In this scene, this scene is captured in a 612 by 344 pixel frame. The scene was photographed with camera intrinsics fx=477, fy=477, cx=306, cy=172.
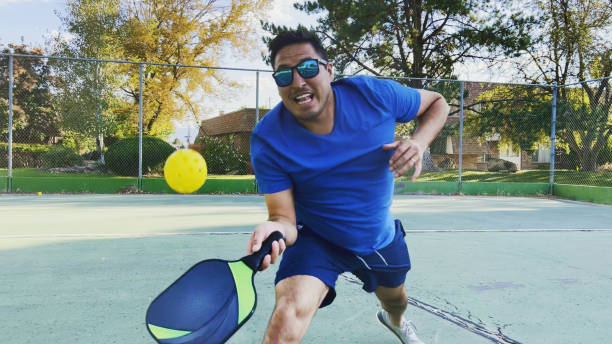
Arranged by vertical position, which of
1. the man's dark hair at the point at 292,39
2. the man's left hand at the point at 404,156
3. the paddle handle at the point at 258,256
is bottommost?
the paddle handle at the point at 258,256

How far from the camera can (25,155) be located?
41.5 feet

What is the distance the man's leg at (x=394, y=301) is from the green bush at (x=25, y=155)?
34.6ft

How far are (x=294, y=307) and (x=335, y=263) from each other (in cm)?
40

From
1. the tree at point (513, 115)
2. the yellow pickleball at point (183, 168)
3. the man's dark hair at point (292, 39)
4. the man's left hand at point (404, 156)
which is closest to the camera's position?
the man's left hand at point (404, 156)

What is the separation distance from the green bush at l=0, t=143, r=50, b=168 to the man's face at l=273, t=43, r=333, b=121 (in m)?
10.4

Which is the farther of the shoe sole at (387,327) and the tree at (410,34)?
the tree at (410,34)

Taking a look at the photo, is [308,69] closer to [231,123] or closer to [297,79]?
Result: [297,79]

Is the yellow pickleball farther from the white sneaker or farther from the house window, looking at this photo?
the house window

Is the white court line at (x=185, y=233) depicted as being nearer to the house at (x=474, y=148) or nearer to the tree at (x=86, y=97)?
the house at (x=474, y=148)

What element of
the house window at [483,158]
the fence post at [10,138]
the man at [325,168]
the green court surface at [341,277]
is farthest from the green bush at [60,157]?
the house window at [483,158]

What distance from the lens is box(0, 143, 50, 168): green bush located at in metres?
10.5

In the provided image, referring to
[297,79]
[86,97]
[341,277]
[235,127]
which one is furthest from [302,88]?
[235,127]

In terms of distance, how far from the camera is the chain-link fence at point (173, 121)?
12.5 m

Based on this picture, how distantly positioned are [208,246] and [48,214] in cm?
392
